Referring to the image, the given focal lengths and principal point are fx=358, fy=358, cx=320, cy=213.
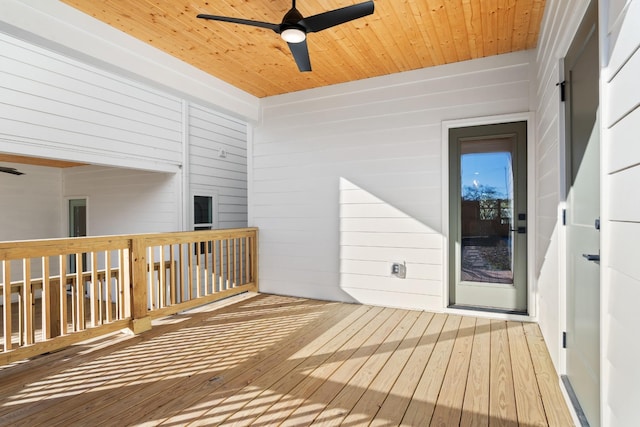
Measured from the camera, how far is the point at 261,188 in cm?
514

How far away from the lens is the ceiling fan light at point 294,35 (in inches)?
99.7

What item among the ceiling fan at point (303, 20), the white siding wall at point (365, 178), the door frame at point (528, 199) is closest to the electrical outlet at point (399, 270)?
the white siding wall at point (365, 178)

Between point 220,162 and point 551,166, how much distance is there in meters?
5.50

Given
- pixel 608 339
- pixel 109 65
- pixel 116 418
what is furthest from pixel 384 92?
pixel 116 418

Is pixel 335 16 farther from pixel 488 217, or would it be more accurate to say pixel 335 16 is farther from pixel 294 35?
pixel 488 217

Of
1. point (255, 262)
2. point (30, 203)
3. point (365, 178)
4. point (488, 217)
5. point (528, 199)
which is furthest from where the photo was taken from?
point (30, 203)

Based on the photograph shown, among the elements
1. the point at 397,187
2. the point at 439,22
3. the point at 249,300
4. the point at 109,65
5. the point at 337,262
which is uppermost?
the point at 439,22

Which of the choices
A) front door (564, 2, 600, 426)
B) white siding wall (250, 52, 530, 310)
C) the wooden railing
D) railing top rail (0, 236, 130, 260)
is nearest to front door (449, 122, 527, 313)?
white siding wall (250, 52, 530, 310)

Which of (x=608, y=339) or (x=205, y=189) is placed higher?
(x=205, y=189)

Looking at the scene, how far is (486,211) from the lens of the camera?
150 inches

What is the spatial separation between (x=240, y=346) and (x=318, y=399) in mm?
1103

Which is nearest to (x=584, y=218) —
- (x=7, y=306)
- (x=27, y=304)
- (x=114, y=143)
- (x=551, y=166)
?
(x=551, y=166)

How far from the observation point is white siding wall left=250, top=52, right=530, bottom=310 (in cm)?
397

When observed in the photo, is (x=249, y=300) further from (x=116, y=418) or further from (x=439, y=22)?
(x=439, y=22)
